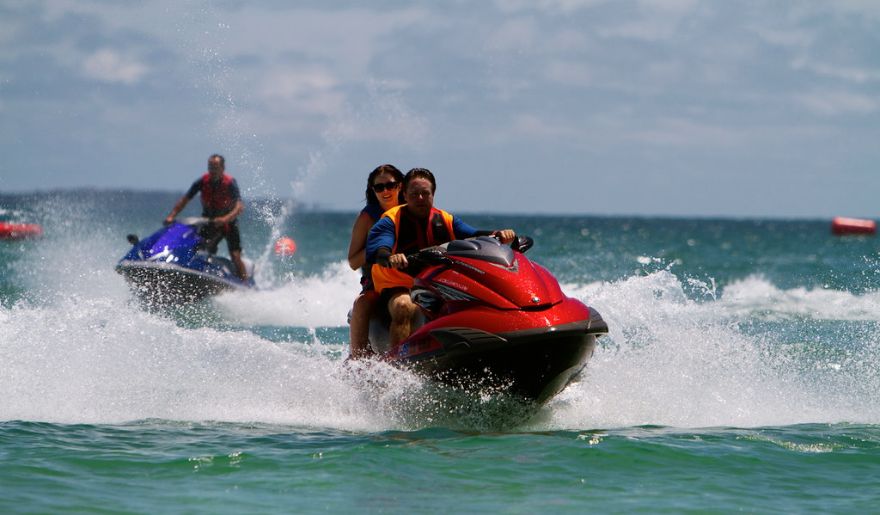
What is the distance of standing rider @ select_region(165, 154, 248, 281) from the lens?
1288 cm

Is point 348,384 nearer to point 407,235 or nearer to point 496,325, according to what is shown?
point 407,235

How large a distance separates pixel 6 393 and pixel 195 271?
5.81 meters

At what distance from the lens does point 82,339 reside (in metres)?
7.59

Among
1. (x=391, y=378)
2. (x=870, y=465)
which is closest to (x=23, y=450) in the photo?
(x=391, y=378)

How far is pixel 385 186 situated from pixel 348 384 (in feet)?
3.91

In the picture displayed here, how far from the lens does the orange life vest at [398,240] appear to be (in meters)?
6.31

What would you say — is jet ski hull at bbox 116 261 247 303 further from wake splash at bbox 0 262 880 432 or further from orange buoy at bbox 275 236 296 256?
wake splash at bbox 0 262 880 432

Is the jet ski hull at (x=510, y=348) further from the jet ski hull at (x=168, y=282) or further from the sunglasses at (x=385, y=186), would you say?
the jet ski hull at (x=168, y=282)

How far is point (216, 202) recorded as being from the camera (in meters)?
13.0

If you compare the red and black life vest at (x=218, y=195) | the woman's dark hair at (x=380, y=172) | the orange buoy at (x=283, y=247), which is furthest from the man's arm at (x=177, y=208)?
the woman's dark hair at (x=380, y=172)

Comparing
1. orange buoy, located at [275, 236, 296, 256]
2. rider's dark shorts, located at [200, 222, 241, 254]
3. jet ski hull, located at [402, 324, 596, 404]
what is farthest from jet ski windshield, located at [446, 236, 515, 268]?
orange buoy, located at [275, 236, 296, 256]

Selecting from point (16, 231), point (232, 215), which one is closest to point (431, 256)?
point (232, 215)

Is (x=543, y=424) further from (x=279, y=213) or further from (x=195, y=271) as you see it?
(x=279, y=213)

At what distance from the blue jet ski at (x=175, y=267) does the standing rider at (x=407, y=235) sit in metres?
6.68
